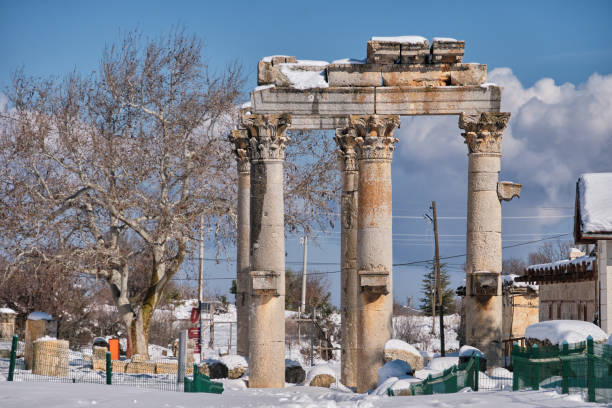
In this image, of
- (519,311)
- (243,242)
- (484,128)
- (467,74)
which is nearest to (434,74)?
(467,74)

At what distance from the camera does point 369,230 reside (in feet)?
71.5

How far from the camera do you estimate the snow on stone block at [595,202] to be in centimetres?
2198

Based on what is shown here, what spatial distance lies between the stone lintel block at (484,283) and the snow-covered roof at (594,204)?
2.42 meters

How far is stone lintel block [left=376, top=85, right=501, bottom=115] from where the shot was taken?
21891 mm

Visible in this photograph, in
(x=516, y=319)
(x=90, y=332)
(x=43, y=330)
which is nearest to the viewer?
(x=43, y=330)

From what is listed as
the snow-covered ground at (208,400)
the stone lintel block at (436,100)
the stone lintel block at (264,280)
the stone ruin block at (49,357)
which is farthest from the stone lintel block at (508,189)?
the stone ruin block at (49,357)

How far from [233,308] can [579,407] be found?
2600 inches

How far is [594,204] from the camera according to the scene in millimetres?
23438

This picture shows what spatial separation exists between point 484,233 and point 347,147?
5.01 metres

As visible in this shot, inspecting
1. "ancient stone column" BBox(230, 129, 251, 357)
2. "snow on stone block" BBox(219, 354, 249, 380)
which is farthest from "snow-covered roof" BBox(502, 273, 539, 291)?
"snow on stone block" BBox(219, 354, 249, 380)

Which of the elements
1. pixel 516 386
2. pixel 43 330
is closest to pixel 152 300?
pixel 43 330

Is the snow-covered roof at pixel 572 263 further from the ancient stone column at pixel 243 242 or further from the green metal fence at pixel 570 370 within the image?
the green metal fence at pixel 570 370

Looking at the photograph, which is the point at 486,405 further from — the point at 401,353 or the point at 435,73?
the point at 435,73

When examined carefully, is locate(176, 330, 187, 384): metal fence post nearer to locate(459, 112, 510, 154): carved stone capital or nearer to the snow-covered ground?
the snow-covered ground
